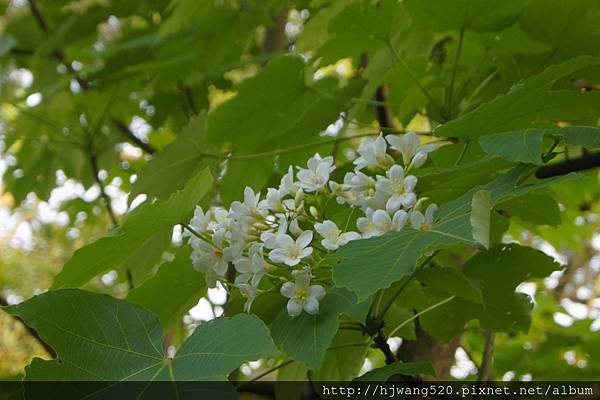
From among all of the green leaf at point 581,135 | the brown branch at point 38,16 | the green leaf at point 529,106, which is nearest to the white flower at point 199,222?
the green leaf at point 529,106

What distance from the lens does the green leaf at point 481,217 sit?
2.49 ft

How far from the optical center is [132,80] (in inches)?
84.7

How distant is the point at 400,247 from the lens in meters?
0.84

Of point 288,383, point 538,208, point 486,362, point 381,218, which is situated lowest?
point 486,362

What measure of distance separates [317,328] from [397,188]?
0.20 metres

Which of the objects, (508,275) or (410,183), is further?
(508,275)

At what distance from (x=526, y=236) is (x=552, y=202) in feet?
7.07

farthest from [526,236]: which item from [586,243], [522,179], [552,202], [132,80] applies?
[522,179]

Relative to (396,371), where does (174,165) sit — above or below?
above

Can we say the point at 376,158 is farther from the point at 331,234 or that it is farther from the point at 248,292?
the point at 248,292

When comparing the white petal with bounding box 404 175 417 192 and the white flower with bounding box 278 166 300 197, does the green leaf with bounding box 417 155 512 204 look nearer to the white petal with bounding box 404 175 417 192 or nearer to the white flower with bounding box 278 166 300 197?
the white petal with bounding box 404 175 417 192

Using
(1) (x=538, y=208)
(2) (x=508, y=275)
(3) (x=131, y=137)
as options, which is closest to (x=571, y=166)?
(1) (x=538, y=208)

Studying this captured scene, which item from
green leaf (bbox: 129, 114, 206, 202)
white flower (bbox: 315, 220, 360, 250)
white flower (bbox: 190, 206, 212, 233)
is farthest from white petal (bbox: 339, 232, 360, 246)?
green leaf (bbox: 129, 114, 206, 202)

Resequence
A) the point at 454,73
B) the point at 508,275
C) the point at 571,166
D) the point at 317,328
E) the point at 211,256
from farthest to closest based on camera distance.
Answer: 1. the point at 571,166
2. the point at 454,73
3. the point at 508,275
4. the point at 211,256
5. the point at 317,328
